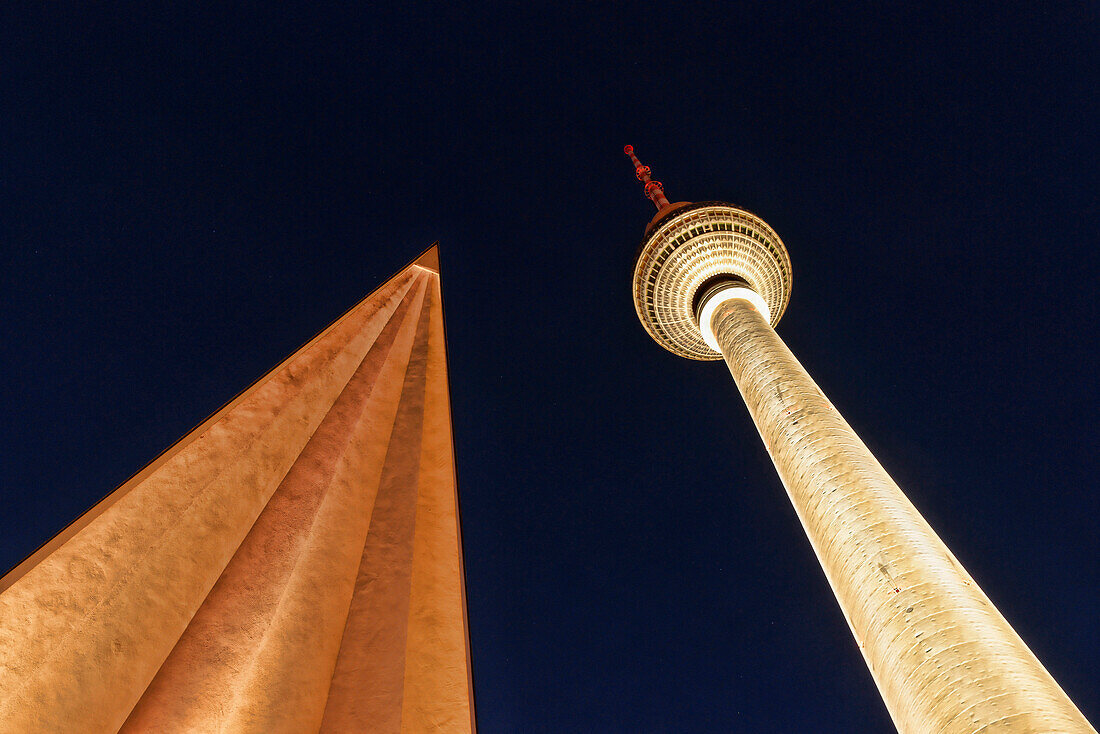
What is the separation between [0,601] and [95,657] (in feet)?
1.84

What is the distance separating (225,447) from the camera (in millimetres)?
4047

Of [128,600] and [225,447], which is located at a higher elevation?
[225,447]

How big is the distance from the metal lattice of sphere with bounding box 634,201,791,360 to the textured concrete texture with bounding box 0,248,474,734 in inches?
482

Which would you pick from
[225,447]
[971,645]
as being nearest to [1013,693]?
[971,645]

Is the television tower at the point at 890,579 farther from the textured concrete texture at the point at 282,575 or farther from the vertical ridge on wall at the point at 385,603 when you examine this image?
the vertical ridge on wall at the point at 385,603

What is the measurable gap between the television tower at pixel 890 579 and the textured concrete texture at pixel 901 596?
0.04 feet

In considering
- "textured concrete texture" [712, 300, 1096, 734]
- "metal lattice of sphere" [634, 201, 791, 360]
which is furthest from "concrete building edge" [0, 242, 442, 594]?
"metal lattice of sphere" [634, 201, 791, 360]

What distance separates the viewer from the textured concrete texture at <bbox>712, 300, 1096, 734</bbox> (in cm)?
515

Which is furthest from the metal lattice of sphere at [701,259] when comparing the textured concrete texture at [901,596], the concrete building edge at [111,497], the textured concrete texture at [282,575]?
the concrete building edge at [111,497]

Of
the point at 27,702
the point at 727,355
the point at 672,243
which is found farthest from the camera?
the point at 672,243

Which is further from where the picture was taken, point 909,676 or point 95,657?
point 909,676

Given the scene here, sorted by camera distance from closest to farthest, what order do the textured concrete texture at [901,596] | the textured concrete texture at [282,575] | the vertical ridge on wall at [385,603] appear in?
the textured concrete texture at [282,575] < the vertical ridge on wall at [385,603] < the textured concrete texture at [901,596]

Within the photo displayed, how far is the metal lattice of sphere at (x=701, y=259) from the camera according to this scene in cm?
1670

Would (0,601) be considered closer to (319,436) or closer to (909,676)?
(319,436)
